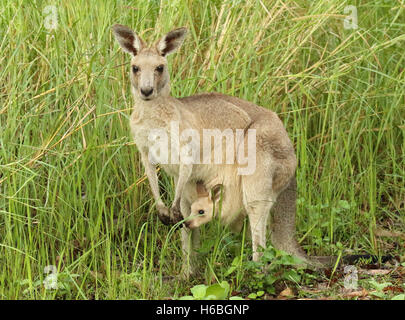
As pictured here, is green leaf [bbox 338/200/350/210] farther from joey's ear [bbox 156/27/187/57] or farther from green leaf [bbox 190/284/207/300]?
joey's ear [bbox 156/27/187/57]

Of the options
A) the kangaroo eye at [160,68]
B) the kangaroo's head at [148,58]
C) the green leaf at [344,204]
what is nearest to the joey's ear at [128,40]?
the kangaroo's head at [148,58]

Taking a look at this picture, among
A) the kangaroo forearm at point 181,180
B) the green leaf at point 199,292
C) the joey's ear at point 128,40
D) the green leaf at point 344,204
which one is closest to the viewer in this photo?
the green leaf at point 199,292

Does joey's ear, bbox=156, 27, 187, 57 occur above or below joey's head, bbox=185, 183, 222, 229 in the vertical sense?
above

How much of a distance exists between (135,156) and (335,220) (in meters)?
1.26

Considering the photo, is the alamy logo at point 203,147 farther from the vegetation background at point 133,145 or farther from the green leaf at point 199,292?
the green leaf at point 199,292

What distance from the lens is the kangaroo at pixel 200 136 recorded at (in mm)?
3439

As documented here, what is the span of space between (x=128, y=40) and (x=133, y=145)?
3.19 ft

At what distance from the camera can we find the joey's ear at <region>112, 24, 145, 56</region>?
3.40m

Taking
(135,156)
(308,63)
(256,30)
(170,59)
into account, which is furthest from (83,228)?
(308,63)

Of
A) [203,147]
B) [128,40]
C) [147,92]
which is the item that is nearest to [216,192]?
[203,147]

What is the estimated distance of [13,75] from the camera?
4.18 meters

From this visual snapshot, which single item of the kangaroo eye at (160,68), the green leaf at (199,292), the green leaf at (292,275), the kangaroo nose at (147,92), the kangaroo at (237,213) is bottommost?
the green leaf at (199,292)

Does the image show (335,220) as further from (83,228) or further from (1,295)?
(1,295)

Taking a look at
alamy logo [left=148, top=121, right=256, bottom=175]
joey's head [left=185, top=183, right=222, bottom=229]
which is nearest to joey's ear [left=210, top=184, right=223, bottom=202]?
joey's head [left=185, top=183, right=222, bottom=229]
